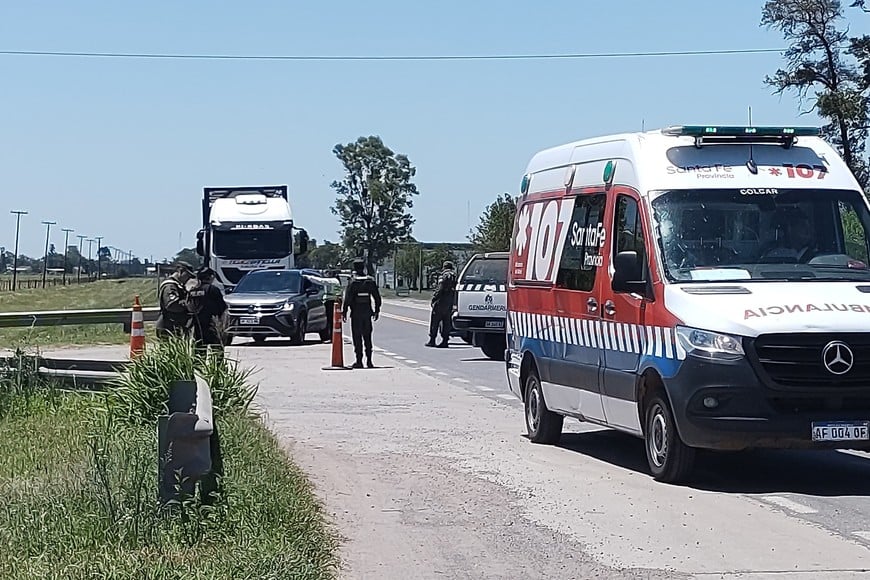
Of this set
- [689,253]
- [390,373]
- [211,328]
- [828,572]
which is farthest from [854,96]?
[828,572]

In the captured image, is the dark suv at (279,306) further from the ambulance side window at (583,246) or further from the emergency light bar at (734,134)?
the emergency light bar at (734,134)

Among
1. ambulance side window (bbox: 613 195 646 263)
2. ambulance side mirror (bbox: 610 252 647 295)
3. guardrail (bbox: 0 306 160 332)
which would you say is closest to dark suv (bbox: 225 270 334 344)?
guardrail (bbox: 0 306 160 332)

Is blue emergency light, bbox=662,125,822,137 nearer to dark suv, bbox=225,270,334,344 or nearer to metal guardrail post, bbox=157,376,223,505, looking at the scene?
metal guardrail post, bbox=157,376,223,505

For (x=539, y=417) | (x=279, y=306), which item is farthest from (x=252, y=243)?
(x=539, y=417)

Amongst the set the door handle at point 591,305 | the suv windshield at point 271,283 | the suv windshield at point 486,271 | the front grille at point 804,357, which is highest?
the suv windshield at point 486,271

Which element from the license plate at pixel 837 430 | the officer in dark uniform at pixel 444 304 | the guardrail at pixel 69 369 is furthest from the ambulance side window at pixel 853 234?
the officer in dark uniform at pixel 444 304

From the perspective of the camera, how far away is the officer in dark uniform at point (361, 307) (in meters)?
22.2

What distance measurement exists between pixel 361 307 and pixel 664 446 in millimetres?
12226

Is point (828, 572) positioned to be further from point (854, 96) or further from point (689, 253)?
point (854, 96)

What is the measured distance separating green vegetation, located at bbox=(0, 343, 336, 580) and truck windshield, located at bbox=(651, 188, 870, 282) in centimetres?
343

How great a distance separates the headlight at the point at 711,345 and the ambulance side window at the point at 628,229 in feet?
3.32

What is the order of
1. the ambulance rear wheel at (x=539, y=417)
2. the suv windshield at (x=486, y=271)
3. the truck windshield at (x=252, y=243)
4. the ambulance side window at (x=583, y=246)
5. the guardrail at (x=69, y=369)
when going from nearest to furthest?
the ambulance side window at (x=583, y=246)
the ambulance rear wheel at (x=539, y=417)
the guardrail at (x=69, y=369)
the suv windshield at (x=486, y=271)
the truck windshield at (x=252, y=243)

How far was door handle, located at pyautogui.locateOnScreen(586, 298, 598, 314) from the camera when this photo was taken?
1139 centimetres

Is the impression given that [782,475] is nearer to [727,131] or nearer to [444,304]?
[727,131]
